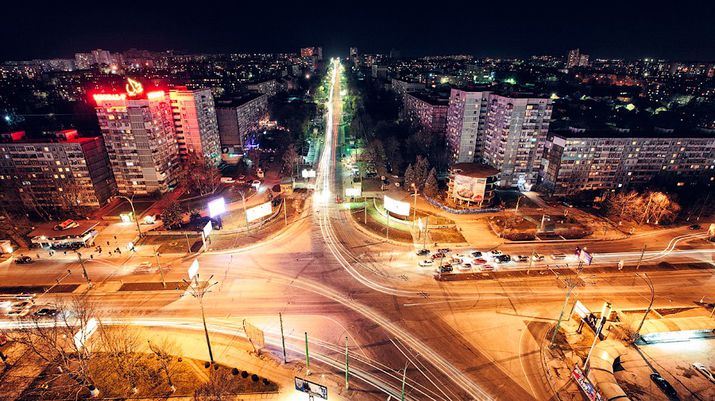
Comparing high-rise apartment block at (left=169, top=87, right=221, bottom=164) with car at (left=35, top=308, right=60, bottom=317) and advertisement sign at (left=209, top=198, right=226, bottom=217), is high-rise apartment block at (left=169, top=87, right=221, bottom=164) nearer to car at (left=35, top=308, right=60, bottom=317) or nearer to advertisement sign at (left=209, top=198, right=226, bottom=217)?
Answer: advertisement sign at (left=209, top=198, right=226, bottom=217)

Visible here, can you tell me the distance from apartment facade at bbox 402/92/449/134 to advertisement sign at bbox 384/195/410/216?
221 feet

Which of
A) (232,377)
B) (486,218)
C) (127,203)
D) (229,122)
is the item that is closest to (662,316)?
(486,218)

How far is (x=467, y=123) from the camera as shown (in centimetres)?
11419

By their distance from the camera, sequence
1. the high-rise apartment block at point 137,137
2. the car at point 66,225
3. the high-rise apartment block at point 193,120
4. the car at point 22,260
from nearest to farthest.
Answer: the car at point 22,260, the car at point 66,225, the high-rise apartment block at point 137,137, the high-rise apartment block at point 193,120

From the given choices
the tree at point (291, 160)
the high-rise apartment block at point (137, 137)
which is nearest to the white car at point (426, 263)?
the tree at point (291, 160)

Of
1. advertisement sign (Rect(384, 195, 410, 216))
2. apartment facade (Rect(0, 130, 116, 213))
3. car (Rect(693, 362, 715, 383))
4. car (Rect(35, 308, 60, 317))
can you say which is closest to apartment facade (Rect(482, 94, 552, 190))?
advertisement sign (Rect(384, 195, 410, 216))

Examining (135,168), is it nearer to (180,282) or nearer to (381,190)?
(180,282)

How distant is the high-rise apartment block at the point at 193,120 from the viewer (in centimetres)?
11069

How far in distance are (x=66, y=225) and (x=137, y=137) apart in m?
28.2

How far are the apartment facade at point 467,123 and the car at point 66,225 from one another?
109 meters

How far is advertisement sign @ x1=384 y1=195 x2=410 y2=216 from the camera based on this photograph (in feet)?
261

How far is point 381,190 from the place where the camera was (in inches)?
4119

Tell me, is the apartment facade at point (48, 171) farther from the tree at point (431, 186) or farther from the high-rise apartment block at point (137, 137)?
the tree at point (431, 186)

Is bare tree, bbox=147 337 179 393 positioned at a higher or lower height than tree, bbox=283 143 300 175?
lower
